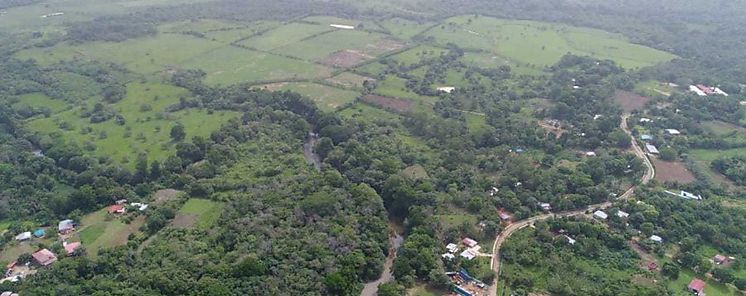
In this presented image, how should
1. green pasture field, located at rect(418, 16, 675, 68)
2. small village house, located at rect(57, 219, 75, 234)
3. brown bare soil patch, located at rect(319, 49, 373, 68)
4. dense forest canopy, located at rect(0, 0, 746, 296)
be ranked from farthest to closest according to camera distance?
green pasture field, located at rect(418, 16, 675, 68)
brown bare soil patch, located at rect(319, 49, 373, 68)
small village house, located at rect(57, 219, 75, 234)
dense forest canopy, located at rect(0, 0, 746, 296)

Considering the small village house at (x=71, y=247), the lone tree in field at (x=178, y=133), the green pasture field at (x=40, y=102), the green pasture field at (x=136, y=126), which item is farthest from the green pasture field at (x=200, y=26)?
the small village house at (x=71, y=247)

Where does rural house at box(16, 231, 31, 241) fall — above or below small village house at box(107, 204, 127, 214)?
below

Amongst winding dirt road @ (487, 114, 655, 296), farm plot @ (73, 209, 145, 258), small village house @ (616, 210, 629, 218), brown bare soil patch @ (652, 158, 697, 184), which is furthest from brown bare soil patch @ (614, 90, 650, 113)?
farm plot @ (73, 209, 145, 258)

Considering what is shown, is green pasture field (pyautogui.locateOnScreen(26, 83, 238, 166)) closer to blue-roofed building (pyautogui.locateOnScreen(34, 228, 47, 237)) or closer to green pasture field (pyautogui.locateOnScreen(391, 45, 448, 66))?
blue-roofed building (pyautogui.locateOnScreen(34, 228, 47, 237))

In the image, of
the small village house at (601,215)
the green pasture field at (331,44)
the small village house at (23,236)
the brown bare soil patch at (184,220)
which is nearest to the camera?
the small village house at (23,236)

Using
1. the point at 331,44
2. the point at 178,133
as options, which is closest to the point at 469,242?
the point at 178,133

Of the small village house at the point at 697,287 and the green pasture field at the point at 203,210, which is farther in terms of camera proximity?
the green pasture field at the point at 203,210

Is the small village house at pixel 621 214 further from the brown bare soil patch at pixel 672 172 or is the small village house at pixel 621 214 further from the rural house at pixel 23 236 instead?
the rural house at pixel 23 236
